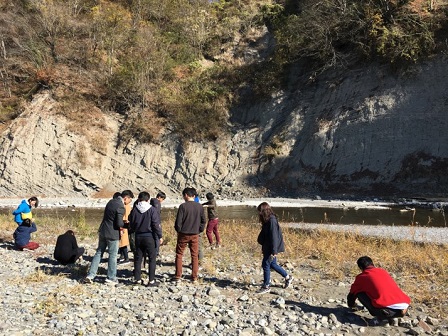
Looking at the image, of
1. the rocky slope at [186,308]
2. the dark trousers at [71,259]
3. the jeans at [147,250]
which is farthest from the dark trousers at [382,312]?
the dark trousers at [71,259]

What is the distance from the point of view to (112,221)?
7625 millimetres

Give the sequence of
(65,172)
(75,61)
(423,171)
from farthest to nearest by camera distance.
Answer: (75,61) → (65,172) → (423,171)

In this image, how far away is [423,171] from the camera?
24.8 metres

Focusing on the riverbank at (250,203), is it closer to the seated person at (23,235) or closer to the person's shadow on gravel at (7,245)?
the person's shadow on gravel at (7,245)

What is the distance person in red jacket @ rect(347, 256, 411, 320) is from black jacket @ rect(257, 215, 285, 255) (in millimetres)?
1540

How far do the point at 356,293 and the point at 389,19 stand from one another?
28499mm

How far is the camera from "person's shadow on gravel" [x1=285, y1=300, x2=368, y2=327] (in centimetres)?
579

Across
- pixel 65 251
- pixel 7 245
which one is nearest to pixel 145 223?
pixel 65 251

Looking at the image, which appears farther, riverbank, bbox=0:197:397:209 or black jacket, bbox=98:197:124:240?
riverbank, bbox=0:197:397:209

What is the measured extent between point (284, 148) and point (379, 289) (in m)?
25.9

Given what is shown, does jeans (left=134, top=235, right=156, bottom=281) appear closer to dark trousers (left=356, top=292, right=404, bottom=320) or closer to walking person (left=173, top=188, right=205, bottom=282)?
walking person (left=173, top=188, right=205, bottom=282)

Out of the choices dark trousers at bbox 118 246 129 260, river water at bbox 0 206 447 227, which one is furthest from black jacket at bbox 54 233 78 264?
river water at bbox 0 206 447 227

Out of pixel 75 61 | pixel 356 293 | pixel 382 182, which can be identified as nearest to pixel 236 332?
pixel 356 293

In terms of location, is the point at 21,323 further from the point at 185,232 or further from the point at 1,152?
the point at 1,152
